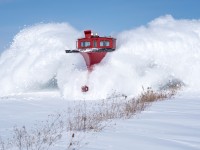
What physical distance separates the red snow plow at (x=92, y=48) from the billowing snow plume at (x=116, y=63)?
0.22 m

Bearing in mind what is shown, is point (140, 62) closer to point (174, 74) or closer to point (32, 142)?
point (174, 74)

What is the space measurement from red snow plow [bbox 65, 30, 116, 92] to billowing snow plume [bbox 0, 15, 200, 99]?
0.72 feet

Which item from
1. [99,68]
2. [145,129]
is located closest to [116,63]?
[99,68]

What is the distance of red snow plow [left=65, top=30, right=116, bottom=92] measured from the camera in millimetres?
11687

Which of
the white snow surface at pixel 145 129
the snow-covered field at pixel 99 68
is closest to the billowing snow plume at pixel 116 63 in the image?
the snow-covered field at pixel 99 68

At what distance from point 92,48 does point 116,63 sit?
0.94 meters

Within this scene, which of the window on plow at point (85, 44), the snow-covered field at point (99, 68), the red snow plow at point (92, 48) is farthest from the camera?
the window on plow at point (85, 44)

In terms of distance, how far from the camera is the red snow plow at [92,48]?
460 inches

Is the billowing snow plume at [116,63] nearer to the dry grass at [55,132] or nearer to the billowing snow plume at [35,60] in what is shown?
the billowing snow plume at [35,60]

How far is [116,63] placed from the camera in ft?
39.7

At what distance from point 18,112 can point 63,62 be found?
6.11m

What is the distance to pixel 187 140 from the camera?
3.95m

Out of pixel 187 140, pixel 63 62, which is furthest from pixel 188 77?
pixel 187 140

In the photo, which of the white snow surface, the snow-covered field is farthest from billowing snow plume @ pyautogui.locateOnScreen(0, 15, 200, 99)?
the white snow surface
